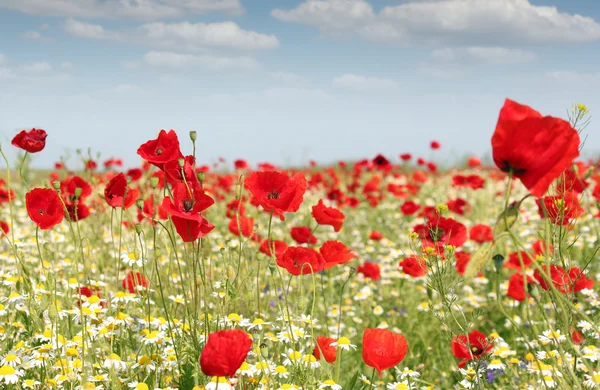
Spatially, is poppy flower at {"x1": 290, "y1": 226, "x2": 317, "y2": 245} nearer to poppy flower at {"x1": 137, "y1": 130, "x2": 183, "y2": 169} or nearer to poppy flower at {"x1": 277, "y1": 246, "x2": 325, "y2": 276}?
poppy flower at {"x1": 277, "y1": 246, "x2": 325, "y2": 276}

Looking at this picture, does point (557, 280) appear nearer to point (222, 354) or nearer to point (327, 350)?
point (327, 350)

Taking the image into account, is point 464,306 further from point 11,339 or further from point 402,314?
point 11,339

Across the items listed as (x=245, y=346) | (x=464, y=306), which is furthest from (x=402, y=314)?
(x=245, y=346)

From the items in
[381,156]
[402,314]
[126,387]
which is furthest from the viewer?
[381,156]

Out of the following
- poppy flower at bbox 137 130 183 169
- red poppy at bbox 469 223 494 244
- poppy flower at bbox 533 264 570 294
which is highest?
poppy flower at bbox 137 130 183 169

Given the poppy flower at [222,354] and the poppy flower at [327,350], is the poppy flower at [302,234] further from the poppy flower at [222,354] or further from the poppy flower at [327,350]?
the poppy flower at [222,354]

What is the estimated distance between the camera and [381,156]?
8.85 metres

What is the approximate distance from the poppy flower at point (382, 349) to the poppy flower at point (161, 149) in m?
1.05

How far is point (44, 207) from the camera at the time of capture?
8.87 ft

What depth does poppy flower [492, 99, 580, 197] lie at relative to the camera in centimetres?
155

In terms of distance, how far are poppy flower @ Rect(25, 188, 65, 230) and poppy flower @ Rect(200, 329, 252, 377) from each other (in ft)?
4.05

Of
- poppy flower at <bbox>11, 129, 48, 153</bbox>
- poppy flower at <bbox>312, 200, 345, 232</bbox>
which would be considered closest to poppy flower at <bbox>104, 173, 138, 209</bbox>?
poppy flower at <bbox>11, 129, 48, 153</bbox>

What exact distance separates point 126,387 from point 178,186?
3.44ft

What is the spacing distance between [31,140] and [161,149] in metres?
1.08
